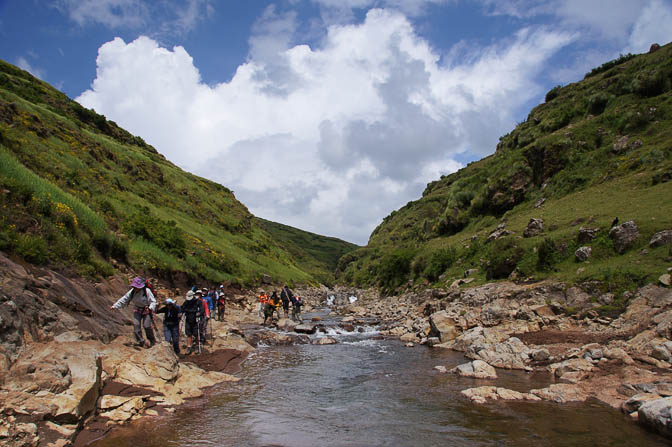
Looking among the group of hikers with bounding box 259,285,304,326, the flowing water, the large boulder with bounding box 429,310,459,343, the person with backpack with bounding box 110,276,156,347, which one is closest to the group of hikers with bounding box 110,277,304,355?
the person with backpack with bounding box 110,276,156,347

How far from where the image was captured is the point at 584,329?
15.7 meters

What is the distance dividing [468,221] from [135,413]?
5262 cm

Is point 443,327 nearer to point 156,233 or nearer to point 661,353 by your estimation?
point 661,353

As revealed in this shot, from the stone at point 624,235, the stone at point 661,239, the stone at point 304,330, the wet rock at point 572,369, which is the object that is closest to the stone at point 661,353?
the wet rock at point 572,369

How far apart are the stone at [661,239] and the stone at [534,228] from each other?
10235mm

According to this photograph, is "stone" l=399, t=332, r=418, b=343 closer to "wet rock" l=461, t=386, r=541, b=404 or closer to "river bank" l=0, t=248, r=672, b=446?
"river bank" l=0, t=248, r=672, b=446

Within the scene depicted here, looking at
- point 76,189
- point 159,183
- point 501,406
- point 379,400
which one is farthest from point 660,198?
point 159,183

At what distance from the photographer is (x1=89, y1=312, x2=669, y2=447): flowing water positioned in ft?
24.6

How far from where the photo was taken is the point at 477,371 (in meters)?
12.8

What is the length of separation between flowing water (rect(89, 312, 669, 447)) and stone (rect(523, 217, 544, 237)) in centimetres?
1970

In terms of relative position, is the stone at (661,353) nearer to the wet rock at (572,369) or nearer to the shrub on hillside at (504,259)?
the wet rock at (572,369)

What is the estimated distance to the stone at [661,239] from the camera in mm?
17922

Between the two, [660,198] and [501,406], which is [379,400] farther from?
[660,198]

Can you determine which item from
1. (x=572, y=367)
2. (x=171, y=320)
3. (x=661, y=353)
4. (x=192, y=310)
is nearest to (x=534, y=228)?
(x=661, y=353)
